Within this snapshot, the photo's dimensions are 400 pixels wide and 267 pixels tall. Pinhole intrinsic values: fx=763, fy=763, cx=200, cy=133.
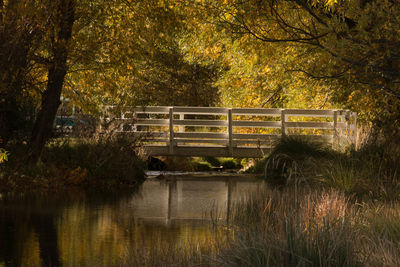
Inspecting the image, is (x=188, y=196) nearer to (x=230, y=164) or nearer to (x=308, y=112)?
(x=308, y=112)

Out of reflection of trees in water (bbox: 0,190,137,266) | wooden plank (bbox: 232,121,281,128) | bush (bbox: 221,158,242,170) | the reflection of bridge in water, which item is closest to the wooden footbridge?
wooden plank (bbox: 232,121,281,128)

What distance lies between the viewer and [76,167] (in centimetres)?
1808

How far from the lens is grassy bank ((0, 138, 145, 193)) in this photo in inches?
653

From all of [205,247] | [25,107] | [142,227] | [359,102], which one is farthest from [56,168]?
[205,247]

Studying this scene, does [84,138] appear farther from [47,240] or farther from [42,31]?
[47,240]

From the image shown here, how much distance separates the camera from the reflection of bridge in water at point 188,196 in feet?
43.3

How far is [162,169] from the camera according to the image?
87.7 ft

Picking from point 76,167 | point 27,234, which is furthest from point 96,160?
point 27,234

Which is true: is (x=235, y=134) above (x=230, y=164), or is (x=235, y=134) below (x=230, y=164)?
above

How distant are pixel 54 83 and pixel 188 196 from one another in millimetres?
4193

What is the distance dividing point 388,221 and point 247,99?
1934cm

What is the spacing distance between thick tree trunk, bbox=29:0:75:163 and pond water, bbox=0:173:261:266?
2166 mm

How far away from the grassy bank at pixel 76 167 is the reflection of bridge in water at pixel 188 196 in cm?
75

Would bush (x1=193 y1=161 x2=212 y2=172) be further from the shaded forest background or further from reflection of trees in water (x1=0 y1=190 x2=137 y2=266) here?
reflection of trees in water (x1=0 y1=190 x2=137 y2=266)
